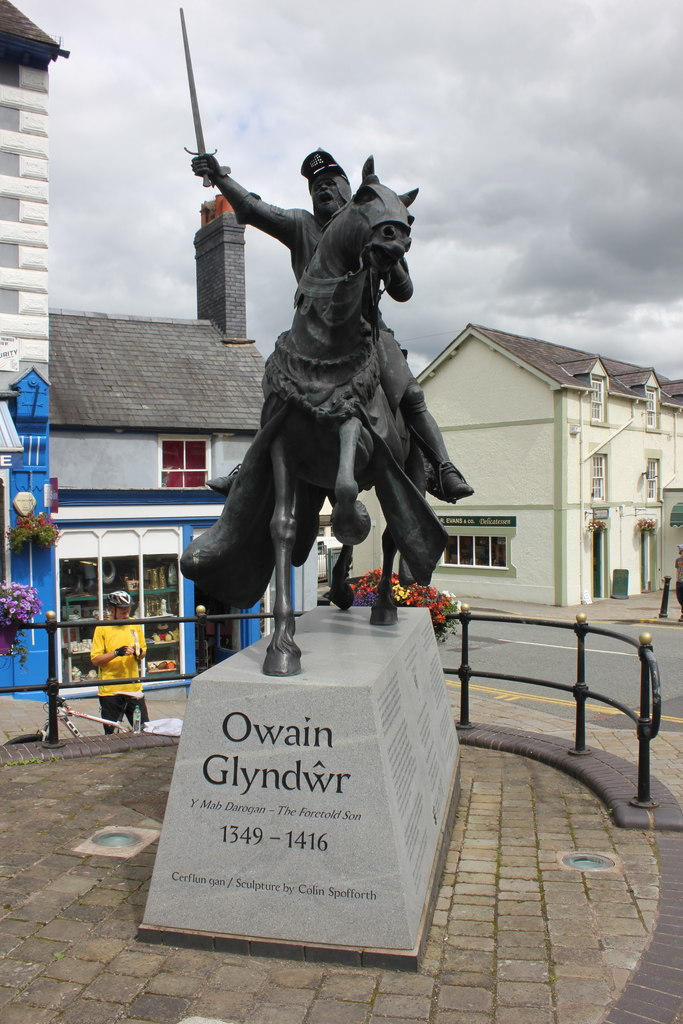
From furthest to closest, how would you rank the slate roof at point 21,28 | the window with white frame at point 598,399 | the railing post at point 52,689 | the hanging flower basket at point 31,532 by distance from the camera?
the window with white frame at point 598,399, the hanging flower basket at point 31,532, the slate roof at point 21,28, the railing post at point 52,689

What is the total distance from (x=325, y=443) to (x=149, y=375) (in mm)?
11857

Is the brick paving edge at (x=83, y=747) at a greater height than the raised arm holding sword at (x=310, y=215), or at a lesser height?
lesser

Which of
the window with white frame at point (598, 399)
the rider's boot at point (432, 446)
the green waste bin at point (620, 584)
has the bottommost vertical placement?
the green waste bin at point (620, 584)

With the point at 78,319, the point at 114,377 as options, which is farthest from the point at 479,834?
the point at 78,319

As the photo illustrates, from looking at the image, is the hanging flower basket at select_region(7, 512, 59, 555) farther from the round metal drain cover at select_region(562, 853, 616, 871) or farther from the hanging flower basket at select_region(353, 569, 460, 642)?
the round metal drain cover at select_region(562, 853, 616, 871)

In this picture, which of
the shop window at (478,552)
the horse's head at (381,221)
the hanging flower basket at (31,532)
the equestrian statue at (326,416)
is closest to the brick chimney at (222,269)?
the hanging flower basket at (31,532)

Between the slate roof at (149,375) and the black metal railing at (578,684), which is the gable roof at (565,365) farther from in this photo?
the black metal railing at (578,684)

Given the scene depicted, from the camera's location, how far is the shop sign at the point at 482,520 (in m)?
26.4

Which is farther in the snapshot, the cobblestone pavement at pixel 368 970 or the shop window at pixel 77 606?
the shop window at pixel 77 606

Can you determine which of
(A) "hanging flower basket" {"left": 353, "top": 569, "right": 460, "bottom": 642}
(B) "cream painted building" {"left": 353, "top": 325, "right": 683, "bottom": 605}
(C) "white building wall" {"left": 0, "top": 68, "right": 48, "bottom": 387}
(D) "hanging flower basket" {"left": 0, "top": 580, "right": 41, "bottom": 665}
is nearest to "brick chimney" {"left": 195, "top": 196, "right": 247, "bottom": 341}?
(C) "white building wall" {"left": 0, "top": 68, "right": 48, "bottom": 387}

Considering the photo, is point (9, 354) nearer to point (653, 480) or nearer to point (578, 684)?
point (578, 684)

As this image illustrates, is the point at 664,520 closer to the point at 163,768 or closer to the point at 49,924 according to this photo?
the point at 163,768

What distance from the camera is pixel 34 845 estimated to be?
4.68 meters

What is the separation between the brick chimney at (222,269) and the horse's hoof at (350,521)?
44.6ft
